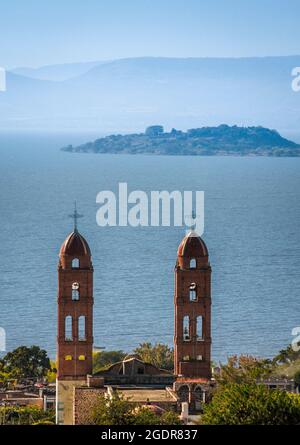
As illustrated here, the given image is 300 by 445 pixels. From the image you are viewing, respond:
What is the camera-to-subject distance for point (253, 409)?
88.5 feet

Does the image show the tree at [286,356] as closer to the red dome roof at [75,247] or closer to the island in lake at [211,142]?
the red dome roof at [75,247]

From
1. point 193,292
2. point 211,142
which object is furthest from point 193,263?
point 211,142

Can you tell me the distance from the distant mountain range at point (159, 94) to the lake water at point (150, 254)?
14195mm

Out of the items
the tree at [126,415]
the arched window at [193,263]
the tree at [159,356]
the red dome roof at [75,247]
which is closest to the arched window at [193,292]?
the arched window at [193,263]

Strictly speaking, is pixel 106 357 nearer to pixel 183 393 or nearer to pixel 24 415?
pixel 24 415

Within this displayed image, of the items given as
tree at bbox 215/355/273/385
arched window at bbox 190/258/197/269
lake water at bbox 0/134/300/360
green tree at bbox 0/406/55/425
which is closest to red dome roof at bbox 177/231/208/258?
arched window at bbox 190/258/197/269

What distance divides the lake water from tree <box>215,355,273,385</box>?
6.42 m

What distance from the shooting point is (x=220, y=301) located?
6331 cm

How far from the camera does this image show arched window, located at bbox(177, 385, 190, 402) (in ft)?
102

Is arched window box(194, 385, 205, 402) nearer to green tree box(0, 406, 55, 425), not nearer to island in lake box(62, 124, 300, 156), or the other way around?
green tree box(0, 406, 55, 425)

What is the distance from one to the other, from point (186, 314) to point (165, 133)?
12930 cm

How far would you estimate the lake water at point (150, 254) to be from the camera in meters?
56.8
